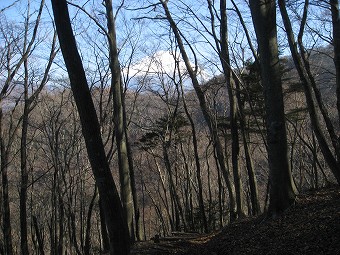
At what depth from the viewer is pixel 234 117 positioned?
11.2 m

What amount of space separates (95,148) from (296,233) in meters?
3.35

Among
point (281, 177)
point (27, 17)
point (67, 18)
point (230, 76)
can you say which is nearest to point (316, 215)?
point (281, 177)

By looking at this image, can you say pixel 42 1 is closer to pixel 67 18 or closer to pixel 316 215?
pixel 67 18

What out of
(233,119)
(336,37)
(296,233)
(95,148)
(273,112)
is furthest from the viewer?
(233,119)

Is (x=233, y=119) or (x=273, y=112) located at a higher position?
(x=233, y=119)

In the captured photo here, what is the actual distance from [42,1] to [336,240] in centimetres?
1312

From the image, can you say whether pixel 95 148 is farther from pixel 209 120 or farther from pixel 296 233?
pixel 209 120

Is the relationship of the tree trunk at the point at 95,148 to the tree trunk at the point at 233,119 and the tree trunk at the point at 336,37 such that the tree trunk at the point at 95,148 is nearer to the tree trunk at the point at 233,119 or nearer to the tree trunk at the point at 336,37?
the tree trunk at the point at 336,37

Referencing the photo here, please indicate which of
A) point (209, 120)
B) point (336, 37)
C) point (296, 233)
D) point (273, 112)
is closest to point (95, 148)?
point (273, 112)

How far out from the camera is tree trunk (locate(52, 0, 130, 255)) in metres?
5.99

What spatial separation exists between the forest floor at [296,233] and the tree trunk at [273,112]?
0.31m

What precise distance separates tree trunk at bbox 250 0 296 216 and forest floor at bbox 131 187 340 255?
31 centimetres

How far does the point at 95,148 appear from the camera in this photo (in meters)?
5.98

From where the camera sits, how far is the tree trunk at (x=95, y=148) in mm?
5988
